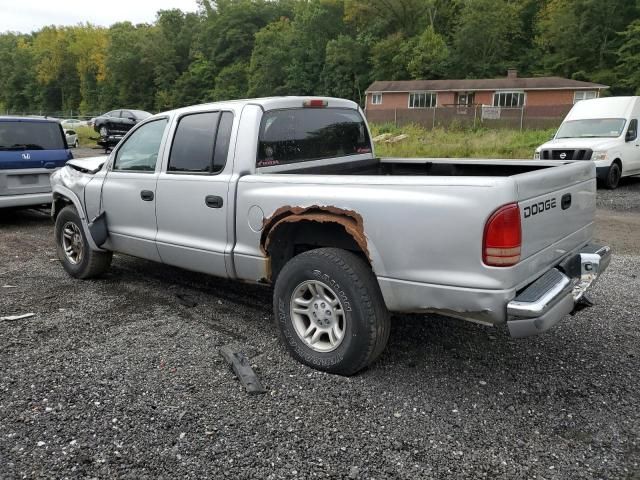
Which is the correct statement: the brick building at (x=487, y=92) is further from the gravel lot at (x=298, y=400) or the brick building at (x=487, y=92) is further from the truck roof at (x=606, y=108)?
the gravel lot at (x=298, y=400)

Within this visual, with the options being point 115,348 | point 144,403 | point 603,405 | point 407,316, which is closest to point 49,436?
point 144,403

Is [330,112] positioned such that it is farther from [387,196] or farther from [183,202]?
[387,196]

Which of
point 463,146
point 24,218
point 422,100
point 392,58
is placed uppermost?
point 392,58

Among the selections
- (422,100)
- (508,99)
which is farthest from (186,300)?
(422,100)

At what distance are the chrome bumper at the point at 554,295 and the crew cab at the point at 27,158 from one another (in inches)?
313

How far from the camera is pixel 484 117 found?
2975cm

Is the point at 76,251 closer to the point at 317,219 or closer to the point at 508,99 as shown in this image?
the point at 317,219

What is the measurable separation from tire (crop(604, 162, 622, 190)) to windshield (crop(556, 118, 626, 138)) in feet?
2.81

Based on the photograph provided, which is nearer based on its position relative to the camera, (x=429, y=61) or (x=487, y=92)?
(x=487, y=92)

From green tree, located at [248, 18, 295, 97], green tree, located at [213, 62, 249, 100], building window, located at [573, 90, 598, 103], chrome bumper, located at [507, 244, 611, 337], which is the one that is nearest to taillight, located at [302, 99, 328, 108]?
chrome bumper, located at [507, 244, 611, 337]

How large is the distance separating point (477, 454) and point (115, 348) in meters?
2.68

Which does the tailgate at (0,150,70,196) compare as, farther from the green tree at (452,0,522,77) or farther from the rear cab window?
the green tree at (452,0,522,77)

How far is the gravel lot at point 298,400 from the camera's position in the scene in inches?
106

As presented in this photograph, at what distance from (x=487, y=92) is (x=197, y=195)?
4759 cm
